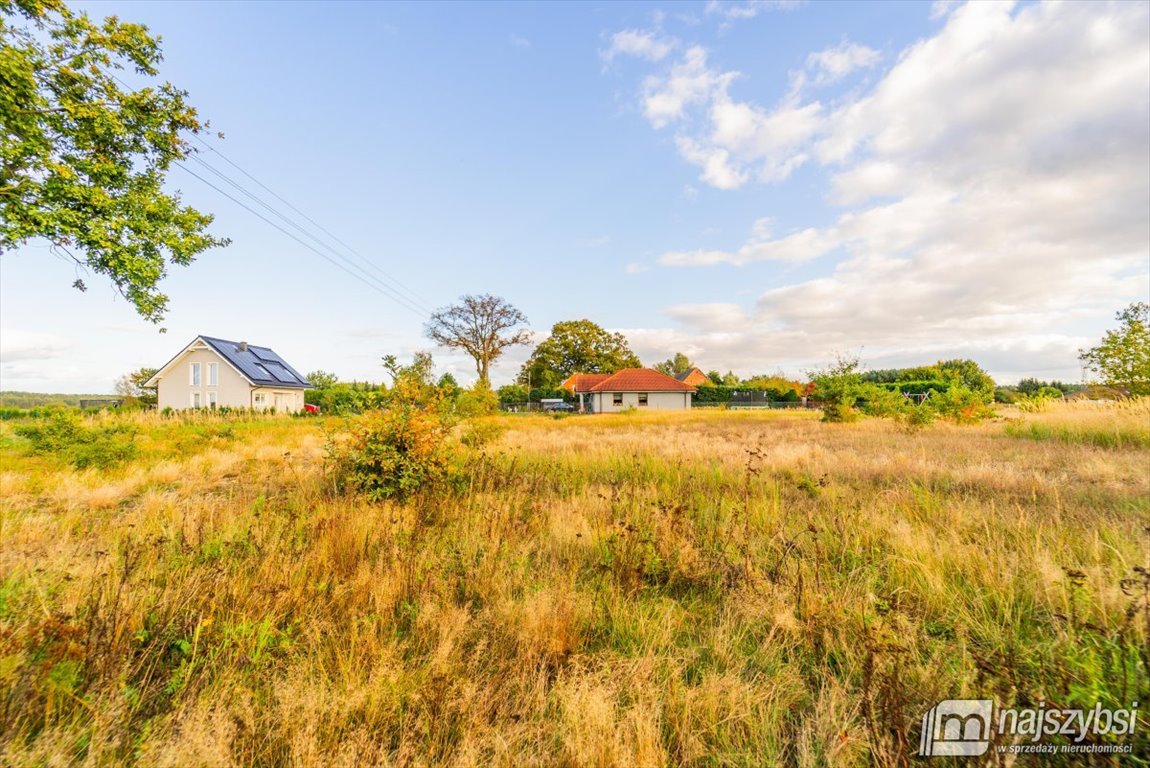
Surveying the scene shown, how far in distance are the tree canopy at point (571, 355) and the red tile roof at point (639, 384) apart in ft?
48.8

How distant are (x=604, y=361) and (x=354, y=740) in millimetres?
61614

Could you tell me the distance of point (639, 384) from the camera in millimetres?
46969

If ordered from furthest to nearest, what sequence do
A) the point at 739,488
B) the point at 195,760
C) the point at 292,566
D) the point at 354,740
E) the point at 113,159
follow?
the point at 113,159 → the point at 739,488 → the point at 292,566 → the point at 354,740 → the point at 195,760

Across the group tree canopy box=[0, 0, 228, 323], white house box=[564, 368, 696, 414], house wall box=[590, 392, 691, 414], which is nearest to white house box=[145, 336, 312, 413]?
tree canopy box=[0, 0, 228, 323]

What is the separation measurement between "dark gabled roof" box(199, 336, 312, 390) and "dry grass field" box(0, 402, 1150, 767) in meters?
36.3

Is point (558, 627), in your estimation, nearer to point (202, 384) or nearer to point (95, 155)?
point (95, 155)

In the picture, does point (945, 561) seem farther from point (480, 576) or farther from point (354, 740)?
point (354, 740)

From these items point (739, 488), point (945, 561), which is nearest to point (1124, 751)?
point (945, 561)

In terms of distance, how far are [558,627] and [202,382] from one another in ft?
146

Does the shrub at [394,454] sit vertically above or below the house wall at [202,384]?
below

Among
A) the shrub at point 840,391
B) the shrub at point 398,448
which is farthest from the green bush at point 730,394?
the shrub at point 398,448

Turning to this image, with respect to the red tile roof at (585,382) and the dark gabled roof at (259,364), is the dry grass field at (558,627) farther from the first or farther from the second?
the red tile roof at (585,382)

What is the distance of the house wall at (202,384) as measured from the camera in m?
34.2

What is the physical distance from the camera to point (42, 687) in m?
1.89
